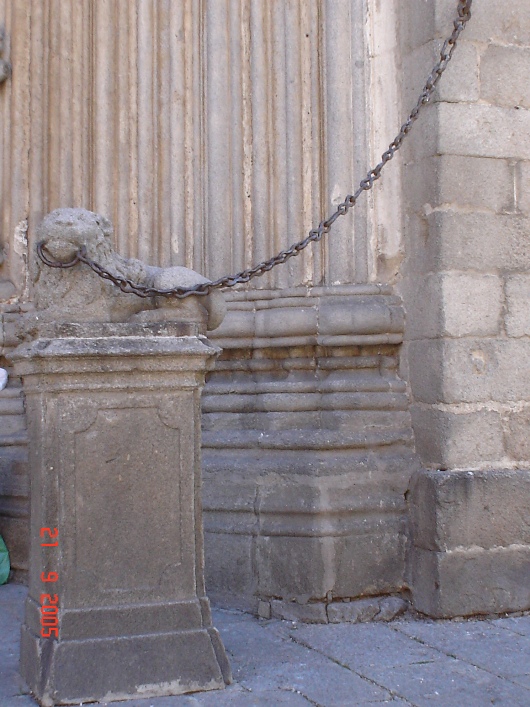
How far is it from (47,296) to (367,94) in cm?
218

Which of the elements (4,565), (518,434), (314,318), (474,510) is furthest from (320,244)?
(4,565)

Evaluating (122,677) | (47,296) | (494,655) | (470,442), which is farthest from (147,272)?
(494,655)

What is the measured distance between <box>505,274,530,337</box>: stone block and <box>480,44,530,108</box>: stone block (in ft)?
2.79

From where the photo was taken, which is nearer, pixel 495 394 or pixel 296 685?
pixel 296 685

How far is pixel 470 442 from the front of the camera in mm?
4016

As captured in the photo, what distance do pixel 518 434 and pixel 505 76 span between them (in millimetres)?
1699

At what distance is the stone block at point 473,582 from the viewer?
12.8ft

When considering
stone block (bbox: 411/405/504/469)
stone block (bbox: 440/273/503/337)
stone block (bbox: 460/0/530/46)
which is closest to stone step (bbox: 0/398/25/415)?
stone block (bbox: 411/405/504/469)

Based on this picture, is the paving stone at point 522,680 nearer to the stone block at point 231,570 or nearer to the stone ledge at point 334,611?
the stone ledge at point 334,611

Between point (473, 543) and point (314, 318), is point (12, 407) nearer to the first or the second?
point (314, 318)

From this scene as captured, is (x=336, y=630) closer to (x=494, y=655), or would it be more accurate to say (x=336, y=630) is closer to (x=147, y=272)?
(x=494, y=655)

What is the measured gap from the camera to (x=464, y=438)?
401cm

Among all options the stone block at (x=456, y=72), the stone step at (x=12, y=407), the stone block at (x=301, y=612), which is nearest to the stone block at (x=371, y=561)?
the stone block at (x=301, y=612)
